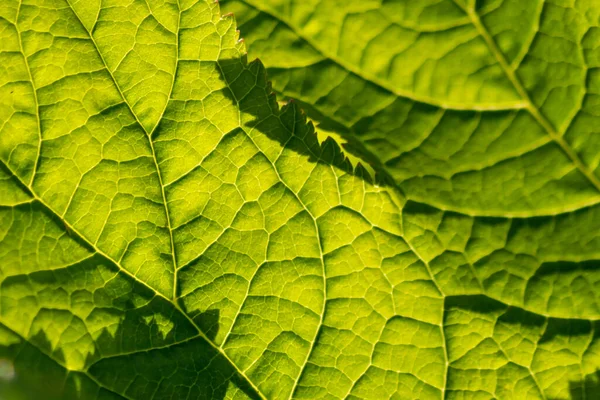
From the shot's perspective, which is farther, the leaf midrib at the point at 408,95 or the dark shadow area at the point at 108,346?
the leaf midrib at the point at 408,95

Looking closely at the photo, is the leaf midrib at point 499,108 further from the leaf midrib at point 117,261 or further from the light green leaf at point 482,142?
the leaf midrib at point 117,261

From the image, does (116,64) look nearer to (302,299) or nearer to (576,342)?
(302,299)

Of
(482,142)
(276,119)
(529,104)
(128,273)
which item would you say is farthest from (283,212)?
(529,104)

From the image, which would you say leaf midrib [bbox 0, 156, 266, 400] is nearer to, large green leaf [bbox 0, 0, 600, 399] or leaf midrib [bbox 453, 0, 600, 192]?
large green leaf [bbox 0, 0, 600, 399]

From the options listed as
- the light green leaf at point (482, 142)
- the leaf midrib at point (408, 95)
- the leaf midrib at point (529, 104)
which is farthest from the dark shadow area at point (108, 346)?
the leaf midrib at point (529, 104)

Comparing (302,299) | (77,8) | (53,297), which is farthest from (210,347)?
(77,8)

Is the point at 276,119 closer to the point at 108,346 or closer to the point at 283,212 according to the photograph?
the point at 283,212

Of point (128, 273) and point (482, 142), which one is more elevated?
point (482, 142)

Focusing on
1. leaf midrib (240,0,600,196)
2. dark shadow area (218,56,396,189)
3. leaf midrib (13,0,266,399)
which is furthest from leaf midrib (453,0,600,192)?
leaf midrib (13,0,266,399)
